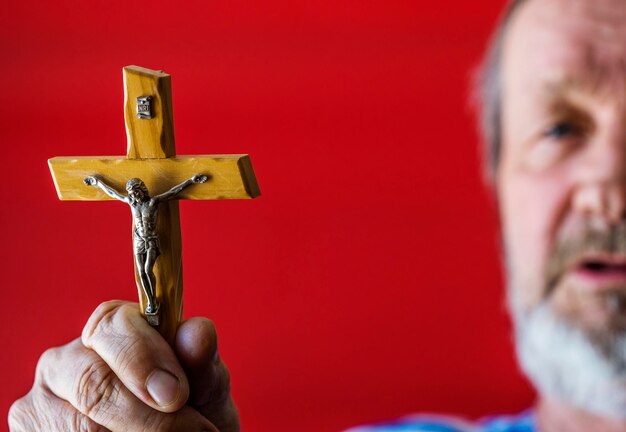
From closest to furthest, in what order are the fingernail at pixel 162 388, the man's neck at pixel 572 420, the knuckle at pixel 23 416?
the fingernail at pixel 162 388 < the knuckle at pixel 23 416 < the man's neck at pixel 572 420

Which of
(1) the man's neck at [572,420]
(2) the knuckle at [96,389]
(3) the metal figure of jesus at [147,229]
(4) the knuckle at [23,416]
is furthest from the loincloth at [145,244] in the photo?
(1) the man's neck at [572,420]

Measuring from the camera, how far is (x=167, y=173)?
37.7 inches

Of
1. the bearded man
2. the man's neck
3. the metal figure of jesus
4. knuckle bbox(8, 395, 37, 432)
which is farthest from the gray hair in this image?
knuckle bbox(8, 395, 37, 432)

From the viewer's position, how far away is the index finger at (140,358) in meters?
0.91

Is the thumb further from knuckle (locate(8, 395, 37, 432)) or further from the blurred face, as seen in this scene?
the blurred face

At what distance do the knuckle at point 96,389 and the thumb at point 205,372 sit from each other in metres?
0.07

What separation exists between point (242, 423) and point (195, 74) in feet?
1.78

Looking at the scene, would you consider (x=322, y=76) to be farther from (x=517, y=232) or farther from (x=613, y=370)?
(x=613, y=370)

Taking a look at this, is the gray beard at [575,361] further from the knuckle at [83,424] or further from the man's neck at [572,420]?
the knuckle at [83,424]

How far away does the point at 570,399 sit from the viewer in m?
1.05

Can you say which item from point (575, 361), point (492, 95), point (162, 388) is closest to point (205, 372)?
point (162, 388)

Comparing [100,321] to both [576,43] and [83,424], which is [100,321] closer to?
[83,424]

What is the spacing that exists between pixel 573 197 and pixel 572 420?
0.32 meters

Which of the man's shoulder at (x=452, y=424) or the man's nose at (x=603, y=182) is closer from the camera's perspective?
the man's nose at (x=603, y=182)
